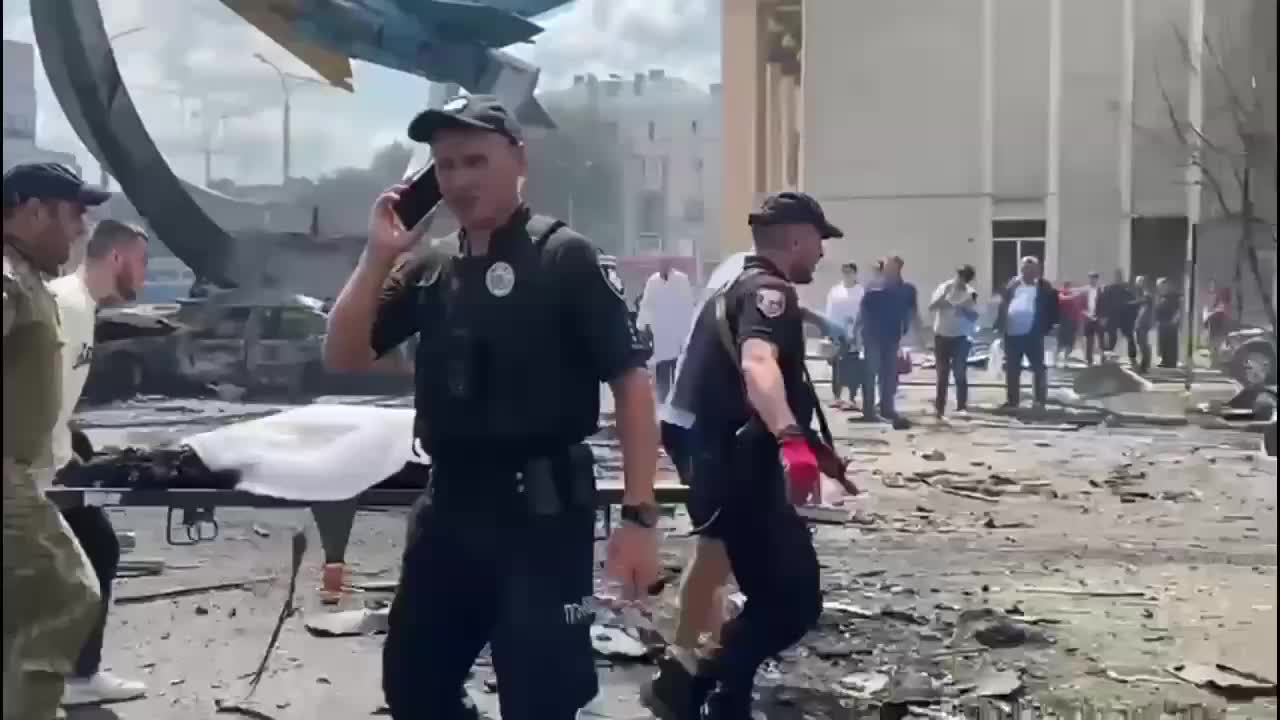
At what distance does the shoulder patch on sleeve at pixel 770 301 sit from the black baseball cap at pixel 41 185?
1.48 metres

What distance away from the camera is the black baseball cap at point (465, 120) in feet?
7.52

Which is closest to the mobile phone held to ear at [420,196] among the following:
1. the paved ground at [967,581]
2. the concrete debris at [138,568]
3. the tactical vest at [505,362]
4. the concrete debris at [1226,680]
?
the tactical vest at [505,362]

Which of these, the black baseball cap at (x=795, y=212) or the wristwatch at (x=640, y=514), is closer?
the wristwatch at (x=640, y=514)

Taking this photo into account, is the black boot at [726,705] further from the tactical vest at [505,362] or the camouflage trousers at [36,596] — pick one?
the camouflage trousers at [36,596]

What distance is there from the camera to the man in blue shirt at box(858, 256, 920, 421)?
2.72m

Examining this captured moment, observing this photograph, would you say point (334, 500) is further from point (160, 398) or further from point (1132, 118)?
point (1132, 118)

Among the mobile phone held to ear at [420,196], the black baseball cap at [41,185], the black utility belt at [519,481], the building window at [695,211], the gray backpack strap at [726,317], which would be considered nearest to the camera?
the black utility belt at [519,481]

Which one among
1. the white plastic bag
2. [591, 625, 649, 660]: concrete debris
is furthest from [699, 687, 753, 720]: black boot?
the white plastic bag

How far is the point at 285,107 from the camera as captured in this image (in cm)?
299

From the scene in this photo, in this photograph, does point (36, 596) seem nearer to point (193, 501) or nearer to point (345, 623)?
point (193, 501)

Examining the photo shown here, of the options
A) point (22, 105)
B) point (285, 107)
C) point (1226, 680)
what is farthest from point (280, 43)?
point (1226, 680)

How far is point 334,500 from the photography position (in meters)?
2.92

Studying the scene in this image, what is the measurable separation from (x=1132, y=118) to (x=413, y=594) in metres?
1.82

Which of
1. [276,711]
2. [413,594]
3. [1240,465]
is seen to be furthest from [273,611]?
[1240,465]
